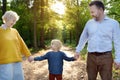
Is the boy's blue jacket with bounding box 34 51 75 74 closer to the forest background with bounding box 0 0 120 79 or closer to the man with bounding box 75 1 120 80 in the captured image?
the man with bounding box 75 1 120 80

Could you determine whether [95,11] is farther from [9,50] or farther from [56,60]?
[9,50]

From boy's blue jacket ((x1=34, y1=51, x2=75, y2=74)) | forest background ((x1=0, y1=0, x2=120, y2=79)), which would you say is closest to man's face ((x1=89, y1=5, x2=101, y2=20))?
boy's blue jacket ((x1=34, y1=51, x2=75, y2=74))

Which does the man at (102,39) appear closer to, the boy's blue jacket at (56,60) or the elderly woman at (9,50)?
the boy's blue jacket at (56,60)

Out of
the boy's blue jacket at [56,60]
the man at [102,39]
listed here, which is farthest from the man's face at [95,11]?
the boy's blue jacket at [56,60]

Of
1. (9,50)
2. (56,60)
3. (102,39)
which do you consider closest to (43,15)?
(56,60)

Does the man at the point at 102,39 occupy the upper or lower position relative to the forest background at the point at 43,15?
upper

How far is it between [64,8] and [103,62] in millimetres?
36612

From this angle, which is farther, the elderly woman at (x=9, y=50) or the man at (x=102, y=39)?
the elderly woman at (x=9, y=50)

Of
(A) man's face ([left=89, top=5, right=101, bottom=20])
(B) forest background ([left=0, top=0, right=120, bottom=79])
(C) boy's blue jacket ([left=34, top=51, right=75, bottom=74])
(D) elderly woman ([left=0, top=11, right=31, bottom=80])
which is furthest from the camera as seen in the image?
(B) forest background ([left=0, top=0, right=120, bottom=79])

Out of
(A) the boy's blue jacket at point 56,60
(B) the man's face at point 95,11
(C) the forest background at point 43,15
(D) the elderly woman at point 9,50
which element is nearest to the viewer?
(B) the man's face at point 95,11

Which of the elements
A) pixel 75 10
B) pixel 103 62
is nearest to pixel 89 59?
pixel 103 62

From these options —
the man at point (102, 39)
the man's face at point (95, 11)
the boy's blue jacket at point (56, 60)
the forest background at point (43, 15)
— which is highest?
the man's face at point (95, 11)

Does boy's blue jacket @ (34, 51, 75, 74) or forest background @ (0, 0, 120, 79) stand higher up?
boy's blue jacket @ (34, 51, 75, 74)

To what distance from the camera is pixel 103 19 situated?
629 cm
